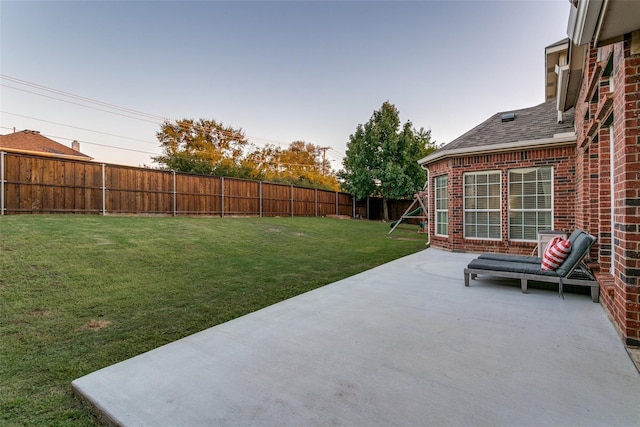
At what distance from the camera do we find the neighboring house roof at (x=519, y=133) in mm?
7715

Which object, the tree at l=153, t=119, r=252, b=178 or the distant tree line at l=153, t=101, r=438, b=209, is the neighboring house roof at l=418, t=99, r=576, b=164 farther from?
the tree at l=153, t=119, r=252, b=178

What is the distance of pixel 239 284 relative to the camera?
5.41 metres

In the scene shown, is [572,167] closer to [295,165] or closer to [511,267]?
[511,267]

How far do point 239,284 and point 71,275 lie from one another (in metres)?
2.88

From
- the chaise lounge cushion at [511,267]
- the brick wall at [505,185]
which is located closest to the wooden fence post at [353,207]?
the brick wall at [505,185]

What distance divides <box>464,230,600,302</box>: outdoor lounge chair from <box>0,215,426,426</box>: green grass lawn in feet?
8.79

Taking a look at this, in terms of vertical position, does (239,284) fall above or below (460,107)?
below

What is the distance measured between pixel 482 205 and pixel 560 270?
4.54 meters

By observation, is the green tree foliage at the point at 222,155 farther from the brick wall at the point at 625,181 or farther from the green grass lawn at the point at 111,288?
the brick wall at the point at 625,181

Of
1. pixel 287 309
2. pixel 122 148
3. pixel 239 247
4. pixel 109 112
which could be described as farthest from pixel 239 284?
pixel 122 148

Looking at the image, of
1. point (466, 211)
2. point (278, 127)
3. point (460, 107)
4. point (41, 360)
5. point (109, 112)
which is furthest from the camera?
point (278, 127)

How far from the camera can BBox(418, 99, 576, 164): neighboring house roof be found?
771cm

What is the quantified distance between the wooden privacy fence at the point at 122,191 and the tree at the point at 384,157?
21.6ft

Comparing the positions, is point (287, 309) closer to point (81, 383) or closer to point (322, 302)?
point (322, 302)
